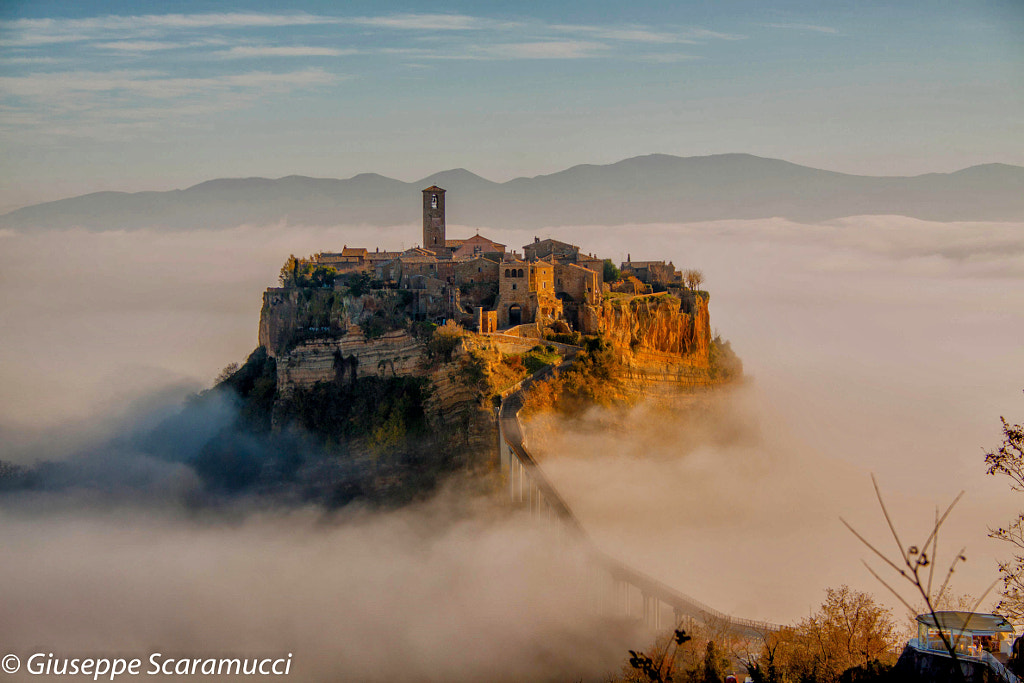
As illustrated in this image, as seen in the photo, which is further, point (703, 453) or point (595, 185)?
point (595, 185)

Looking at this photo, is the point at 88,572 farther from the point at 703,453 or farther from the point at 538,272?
the point at 703,453

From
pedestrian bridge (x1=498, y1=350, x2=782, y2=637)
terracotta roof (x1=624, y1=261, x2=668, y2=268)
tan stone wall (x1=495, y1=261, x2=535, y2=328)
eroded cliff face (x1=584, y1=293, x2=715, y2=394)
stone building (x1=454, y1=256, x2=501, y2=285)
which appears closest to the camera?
pedestrian bridge (x1=498, y1=350, x2=782, y2=637)

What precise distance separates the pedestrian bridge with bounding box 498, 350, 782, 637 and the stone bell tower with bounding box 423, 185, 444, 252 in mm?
14774

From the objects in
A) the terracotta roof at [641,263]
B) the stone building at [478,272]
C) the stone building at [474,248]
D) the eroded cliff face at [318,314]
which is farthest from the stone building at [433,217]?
the terracotta roof at [641,263]

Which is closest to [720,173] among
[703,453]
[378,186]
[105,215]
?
[378,186]

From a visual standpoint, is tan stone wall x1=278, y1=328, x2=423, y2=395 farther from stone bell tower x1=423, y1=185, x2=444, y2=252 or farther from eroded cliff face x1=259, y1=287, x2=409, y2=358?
stone bell tower x1=423, y1=185, x2=444, y2=252

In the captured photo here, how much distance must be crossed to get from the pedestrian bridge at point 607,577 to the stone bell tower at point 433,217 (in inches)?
582

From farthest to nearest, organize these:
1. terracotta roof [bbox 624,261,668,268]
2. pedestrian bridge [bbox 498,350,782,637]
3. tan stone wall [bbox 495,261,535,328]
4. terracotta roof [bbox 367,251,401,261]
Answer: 1. terracotta roof [bbox 624,261,668,268]
2. terracotta roof [bbox 367,251,401,261]
3. tan stone wall [bbox 495,261,535,328]
4. pedestrian bridge [bbox 498,350,782,637]

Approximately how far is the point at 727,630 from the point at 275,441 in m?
23.9

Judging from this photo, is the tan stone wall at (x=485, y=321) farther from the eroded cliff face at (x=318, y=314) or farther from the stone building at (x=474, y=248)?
the stone building at (x=474, y=248)

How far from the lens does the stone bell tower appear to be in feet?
149

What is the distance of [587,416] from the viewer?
→ 1417 inches

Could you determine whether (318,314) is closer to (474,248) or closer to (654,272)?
(474,248)

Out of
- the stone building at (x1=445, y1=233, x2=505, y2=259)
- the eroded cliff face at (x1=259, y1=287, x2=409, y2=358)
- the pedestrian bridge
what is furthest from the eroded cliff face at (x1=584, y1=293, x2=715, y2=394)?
the eroded cliff face at (x1=259, y1=287, x2=409, y2=358)
